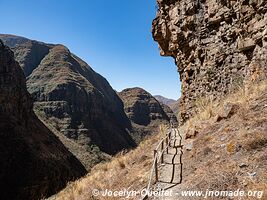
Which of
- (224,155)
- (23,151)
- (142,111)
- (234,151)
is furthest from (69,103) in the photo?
(234,151)

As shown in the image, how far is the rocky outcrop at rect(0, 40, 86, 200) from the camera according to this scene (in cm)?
4900

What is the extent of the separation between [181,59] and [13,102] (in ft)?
196

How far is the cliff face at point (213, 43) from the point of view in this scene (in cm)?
1105

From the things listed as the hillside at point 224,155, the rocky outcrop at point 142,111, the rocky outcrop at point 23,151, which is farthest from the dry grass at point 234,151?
the rocky outcrop at point 142,111

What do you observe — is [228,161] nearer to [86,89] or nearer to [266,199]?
[266,199]

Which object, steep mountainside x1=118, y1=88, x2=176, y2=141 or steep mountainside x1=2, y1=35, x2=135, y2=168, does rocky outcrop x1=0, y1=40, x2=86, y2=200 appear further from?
steep mountainside x1=118, y1=88, x2=176, y2=141

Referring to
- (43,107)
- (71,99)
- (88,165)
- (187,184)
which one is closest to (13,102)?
(88,165)

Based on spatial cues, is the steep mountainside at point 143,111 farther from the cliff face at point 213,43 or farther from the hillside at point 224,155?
the hillside at point 224,155

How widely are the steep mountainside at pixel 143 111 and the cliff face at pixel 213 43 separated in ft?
442

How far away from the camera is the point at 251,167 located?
5.39 m

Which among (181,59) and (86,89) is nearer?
(181,59)

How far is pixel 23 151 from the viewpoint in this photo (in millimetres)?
58094

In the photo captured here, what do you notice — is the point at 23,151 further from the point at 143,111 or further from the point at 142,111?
the point at 142,111

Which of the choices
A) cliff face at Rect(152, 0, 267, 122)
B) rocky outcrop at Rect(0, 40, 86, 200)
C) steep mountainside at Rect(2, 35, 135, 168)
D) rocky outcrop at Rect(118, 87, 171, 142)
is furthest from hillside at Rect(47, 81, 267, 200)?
rocky outcrop at Rect(118, 87, 171, 142)
